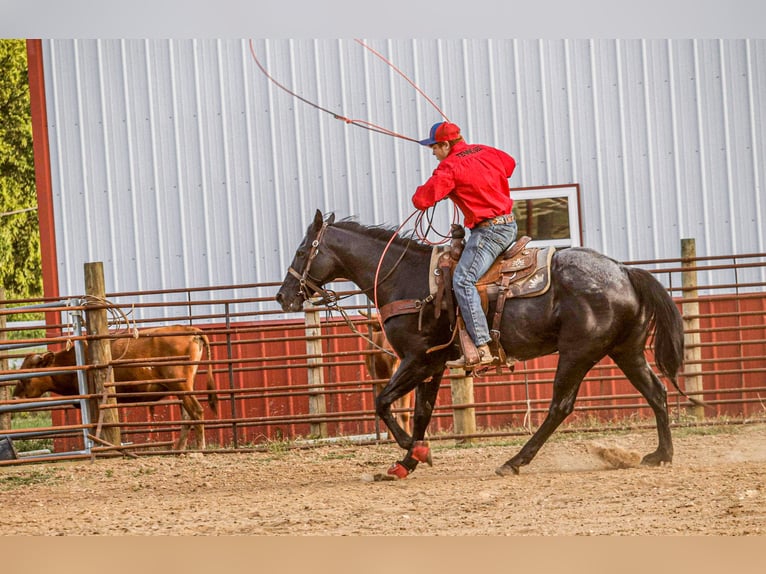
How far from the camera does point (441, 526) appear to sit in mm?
5219

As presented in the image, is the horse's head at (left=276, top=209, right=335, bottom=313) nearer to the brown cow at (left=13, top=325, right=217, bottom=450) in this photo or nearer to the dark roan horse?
the dark roan horse

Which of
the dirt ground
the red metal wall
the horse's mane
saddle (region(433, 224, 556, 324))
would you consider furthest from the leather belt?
the red metal wall

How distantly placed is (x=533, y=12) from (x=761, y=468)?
10.6 feet

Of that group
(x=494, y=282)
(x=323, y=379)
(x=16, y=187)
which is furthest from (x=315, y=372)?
(x=16, y=187)

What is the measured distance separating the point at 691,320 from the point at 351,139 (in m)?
3.60

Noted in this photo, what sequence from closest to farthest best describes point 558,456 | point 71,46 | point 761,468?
point 761,468 < point 558,456 < point 71,46

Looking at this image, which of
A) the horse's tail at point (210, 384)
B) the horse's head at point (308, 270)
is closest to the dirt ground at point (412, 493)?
the horse's tail at point (210, 384)

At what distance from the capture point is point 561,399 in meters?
6.71

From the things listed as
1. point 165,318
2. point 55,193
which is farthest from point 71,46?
point 165,318

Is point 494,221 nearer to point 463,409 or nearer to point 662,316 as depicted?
point 662,316

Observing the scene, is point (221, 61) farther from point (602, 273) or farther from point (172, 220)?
point (602, 273)

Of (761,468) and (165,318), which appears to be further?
(165,318)

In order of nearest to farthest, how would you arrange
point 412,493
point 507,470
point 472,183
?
point 412,493 → point 472,183 → point 507,470

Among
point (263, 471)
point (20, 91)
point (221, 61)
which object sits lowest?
point (263, 471)
